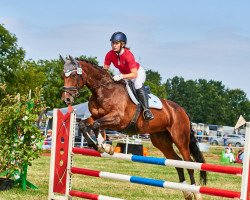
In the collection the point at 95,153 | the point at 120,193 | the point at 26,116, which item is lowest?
the point at 120,193

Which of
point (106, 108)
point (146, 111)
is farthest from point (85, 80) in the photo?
point (146, 111)

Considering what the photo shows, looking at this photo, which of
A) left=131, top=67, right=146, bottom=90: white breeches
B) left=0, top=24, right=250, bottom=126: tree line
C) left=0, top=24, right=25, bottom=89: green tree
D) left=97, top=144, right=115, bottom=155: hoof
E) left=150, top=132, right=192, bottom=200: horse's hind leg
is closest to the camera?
left=97, top=144, right=115, bottom=155: hoof

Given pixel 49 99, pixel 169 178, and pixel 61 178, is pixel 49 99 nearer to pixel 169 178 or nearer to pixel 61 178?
pixel 169 178

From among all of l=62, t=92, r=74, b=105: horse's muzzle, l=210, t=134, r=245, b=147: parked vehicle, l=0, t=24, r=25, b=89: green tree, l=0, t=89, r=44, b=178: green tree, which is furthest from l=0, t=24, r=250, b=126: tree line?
l=62, t=92, r=74, b=105: horse's muzzle

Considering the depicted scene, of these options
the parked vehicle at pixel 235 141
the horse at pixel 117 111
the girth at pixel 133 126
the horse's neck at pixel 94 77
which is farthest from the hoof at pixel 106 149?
the parked vehicle at pixel 235 141

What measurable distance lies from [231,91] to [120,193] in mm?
116471

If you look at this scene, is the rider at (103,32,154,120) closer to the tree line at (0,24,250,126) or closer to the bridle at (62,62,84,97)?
the bridle at (62,62,84,97)

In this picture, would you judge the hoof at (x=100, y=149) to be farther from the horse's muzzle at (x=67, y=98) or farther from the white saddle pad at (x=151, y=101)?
the white saddle pad at (x=151, y=101)

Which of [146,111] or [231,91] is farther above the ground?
[231,91]

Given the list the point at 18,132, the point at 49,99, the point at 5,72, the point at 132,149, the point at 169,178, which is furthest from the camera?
the point at 49,99

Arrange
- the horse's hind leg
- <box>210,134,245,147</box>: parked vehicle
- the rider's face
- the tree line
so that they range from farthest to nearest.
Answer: the tree line < <box>210,134,245,147</box>: parked vehicle < the horse's hind leg < the rider's face

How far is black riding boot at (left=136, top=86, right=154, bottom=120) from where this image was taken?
7.30m

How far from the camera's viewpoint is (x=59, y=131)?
7.23 meters

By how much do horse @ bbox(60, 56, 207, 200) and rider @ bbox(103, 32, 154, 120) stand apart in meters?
0.13
